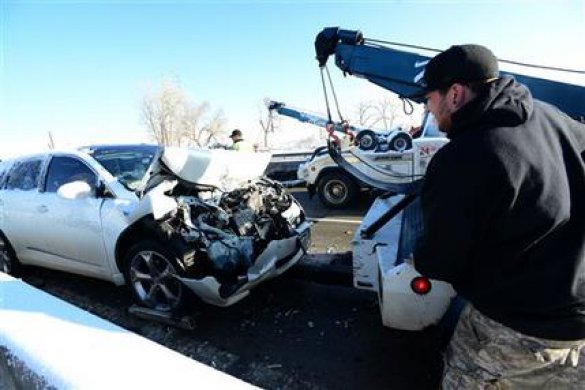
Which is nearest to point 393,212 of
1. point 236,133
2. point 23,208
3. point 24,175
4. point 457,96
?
point 457,96

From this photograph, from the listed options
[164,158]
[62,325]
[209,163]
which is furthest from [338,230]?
[62,325]

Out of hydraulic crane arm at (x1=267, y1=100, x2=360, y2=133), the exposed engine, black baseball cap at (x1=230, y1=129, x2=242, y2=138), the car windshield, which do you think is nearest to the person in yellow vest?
black baseball cap at (x1=230, y1=129, x2=242, y2=138)

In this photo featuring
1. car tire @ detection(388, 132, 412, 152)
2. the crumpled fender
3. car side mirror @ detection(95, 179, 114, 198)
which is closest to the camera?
the crumpled fender

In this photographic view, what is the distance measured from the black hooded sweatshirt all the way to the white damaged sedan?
7.36 feet

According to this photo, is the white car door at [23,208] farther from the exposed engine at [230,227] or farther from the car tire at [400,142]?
the car tire at [400,142]

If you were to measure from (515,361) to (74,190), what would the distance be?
367cm

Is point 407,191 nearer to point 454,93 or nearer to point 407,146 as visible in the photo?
point 454,93

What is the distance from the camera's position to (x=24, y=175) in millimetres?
4816

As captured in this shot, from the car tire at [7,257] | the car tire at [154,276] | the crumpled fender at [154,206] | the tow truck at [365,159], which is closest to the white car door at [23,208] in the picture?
the car tire at [7,257]

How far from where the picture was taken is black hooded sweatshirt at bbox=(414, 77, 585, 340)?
1.48 meters

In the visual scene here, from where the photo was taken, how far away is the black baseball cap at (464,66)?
5.45ft

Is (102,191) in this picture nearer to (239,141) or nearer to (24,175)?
(24,175)

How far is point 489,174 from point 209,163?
10.3ft

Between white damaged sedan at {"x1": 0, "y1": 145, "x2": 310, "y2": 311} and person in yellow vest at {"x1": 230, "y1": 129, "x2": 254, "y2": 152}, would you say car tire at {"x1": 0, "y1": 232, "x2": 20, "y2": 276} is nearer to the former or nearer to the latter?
white damaged sedan at {"x1": 0, "y1": 145, "x2": 310, "y2": 311}
